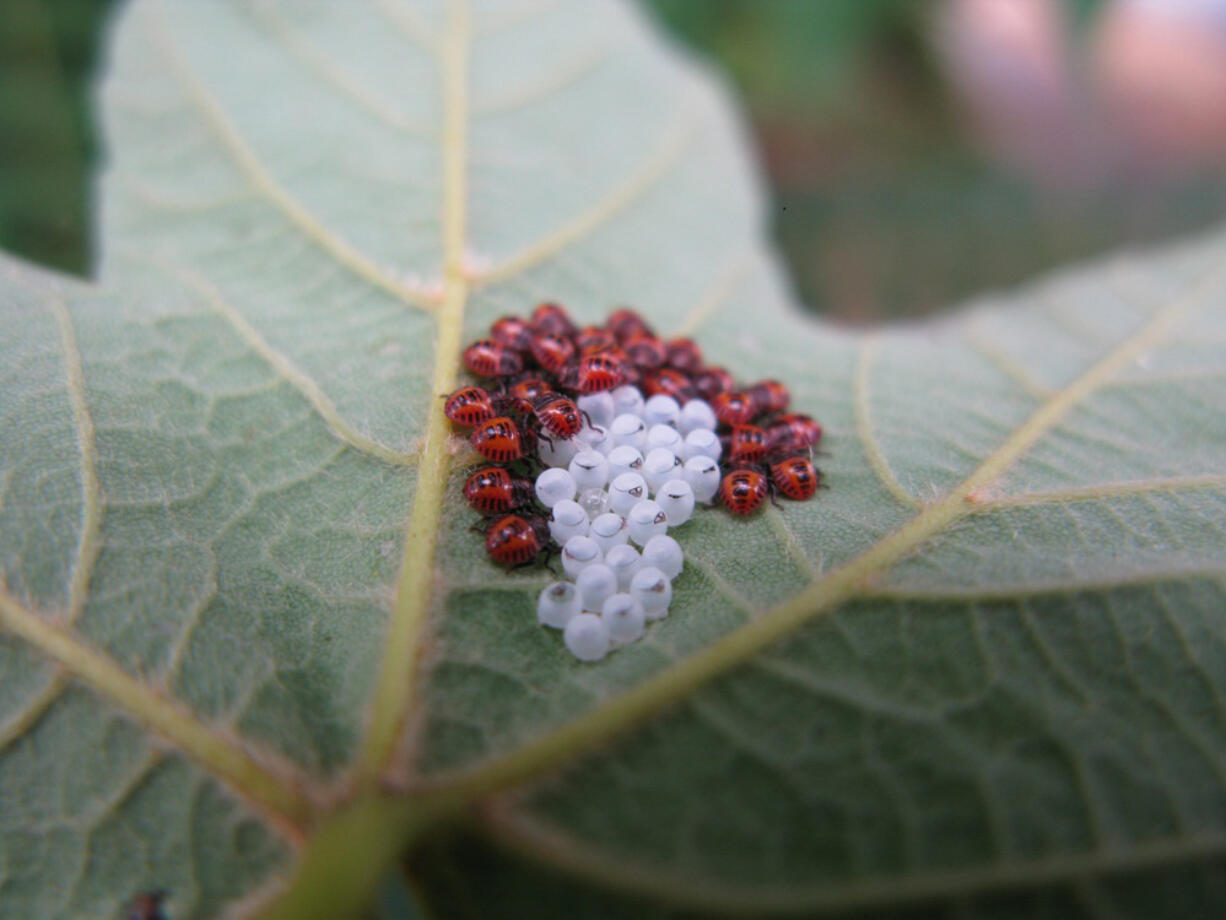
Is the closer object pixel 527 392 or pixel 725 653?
pixel 725 653

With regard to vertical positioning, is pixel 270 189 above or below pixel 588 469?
above

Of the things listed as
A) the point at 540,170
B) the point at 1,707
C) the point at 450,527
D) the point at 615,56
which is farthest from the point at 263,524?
the point at 615,56

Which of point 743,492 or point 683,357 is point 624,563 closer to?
point 743,492

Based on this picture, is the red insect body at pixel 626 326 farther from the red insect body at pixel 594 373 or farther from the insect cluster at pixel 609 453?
the red insect body at pixel 594 373

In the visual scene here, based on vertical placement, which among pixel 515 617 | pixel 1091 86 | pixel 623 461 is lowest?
pixel 515 617

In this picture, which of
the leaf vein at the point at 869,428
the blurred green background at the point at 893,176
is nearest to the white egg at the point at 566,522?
the leaf vein at the point at 869,428

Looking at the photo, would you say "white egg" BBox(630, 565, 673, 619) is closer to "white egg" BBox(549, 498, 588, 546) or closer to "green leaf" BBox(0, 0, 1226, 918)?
"green leaf" BBox(0, 0, 1226, 918)

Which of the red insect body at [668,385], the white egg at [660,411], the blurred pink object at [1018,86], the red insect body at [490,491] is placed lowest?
the red insect body at [490,491]

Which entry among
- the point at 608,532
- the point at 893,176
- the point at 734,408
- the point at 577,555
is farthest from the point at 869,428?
the point at 893,176
